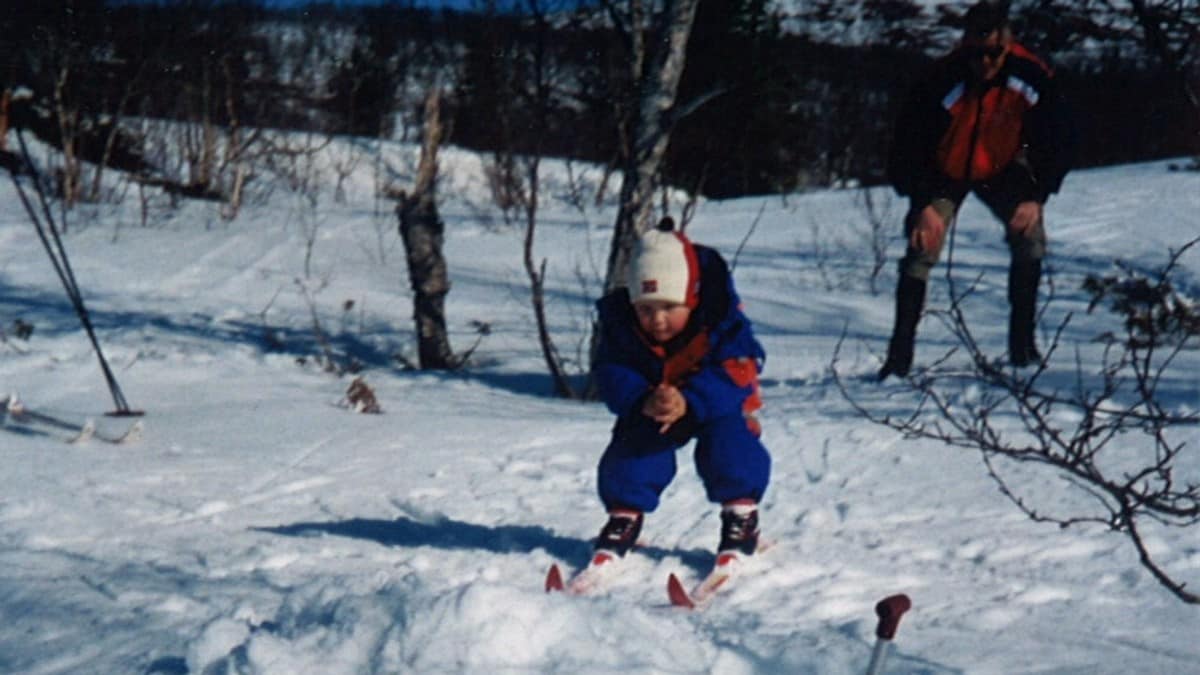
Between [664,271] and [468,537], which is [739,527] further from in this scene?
[468,537]

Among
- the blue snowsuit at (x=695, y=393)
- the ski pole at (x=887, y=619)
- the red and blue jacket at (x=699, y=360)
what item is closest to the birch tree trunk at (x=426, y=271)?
the blue snowsuit at (x=695, y=393)

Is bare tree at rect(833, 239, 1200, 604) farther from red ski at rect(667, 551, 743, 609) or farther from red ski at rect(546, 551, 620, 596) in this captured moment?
red ski at rect(546, 551, 620, 596)

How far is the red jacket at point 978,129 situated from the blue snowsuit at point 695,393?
214 cm

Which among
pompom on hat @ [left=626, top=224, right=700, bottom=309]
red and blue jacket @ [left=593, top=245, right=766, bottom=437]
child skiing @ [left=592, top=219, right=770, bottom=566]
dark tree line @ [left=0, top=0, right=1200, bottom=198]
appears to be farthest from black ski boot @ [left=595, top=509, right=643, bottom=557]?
dark tree line @ [left=0, top=0, right=1200, bottom=198]

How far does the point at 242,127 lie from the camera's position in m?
19.5

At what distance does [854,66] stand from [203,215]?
15.3m

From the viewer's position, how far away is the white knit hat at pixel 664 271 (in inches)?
125

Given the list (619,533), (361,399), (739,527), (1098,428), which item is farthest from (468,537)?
(361,399)

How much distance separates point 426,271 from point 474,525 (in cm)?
416

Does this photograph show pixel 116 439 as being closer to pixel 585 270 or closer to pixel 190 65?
pixel 585 270

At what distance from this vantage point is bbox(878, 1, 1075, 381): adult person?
16.3 feet

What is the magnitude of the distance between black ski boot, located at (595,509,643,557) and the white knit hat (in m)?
0.61

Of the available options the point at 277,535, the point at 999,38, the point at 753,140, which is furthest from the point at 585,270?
the point at 753,140

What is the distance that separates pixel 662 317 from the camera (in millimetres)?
3232
